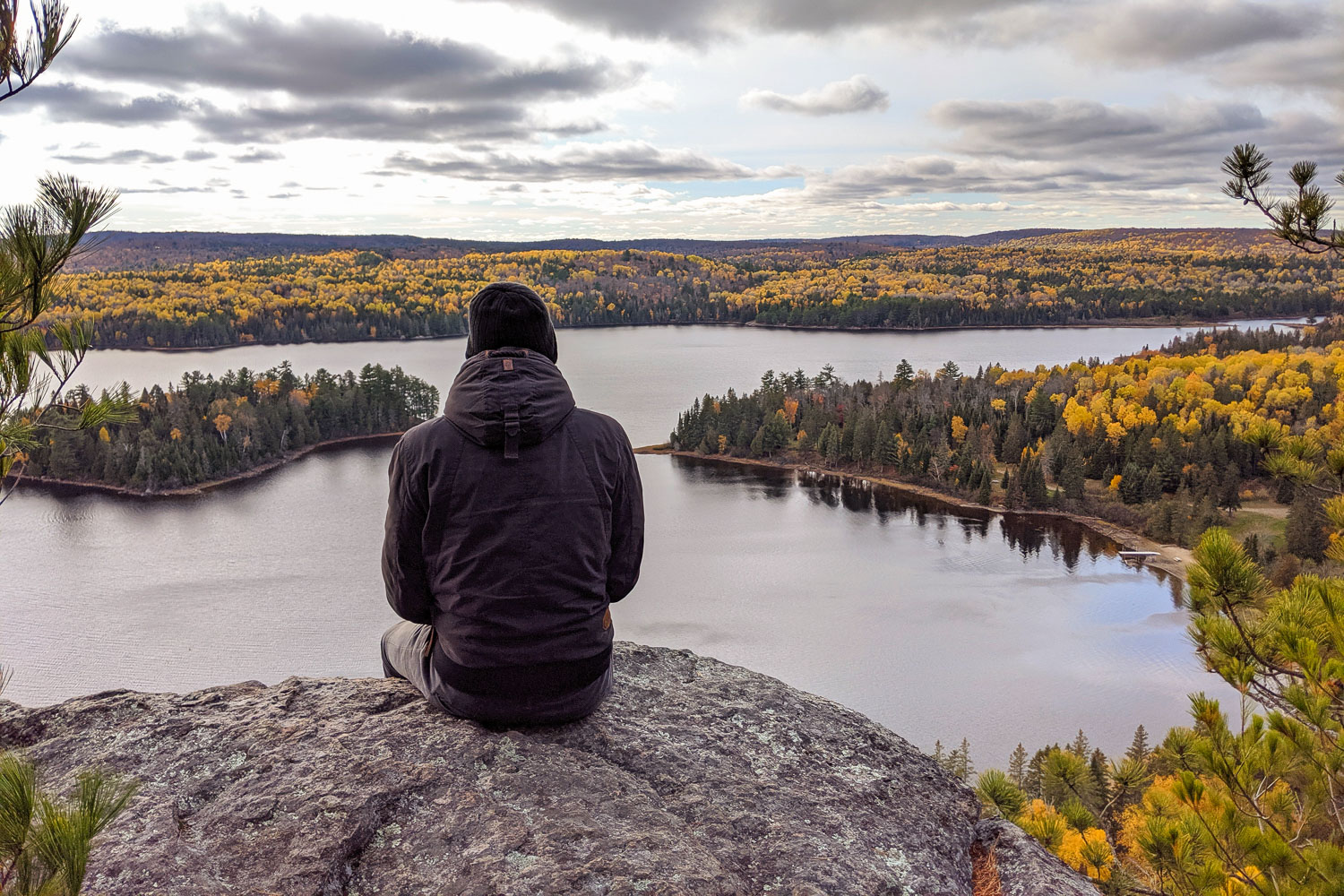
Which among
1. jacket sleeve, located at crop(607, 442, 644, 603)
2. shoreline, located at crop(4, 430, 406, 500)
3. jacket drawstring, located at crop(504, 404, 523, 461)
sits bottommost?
shoreline, located at crop(4, 430, 406, 500)

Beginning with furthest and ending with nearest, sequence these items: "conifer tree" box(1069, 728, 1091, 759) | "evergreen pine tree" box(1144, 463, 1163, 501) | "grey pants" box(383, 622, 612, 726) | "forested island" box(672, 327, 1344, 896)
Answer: "evergreen pine tree" box(1144, 463, 1163, 501) → "conifer tree" box(1069, 728, 1091, 759) → "forested island" box(672, 327, 1344, 896) → "grey pants" box(383, 622, 612, 726)

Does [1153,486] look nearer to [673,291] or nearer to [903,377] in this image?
[903,377]

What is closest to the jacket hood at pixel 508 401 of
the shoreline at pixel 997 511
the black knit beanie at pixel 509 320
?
the black knit beanie at pixel 509 320

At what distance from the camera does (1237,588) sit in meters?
4.16

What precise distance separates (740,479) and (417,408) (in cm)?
2712

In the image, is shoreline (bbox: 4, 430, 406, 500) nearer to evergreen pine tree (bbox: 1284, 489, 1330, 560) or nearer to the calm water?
the calm water

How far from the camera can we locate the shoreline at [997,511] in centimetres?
3931

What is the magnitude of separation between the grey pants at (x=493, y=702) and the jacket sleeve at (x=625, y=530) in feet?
1.23

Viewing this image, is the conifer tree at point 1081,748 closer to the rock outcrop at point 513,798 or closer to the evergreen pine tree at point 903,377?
the rock outcrop at point 513,798

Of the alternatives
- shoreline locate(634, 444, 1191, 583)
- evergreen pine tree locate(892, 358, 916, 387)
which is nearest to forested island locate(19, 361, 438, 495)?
shoreline locate(634, 444, 1191, 583)

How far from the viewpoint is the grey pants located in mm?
3035

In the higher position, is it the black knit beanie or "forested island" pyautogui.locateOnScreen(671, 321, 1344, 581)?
the black knit beanie

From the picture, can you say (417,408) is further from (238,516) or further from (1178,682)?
(1178,682)

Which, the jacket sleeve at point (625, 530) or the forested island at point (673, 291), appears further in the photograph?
the forested island at point (673, 291)
